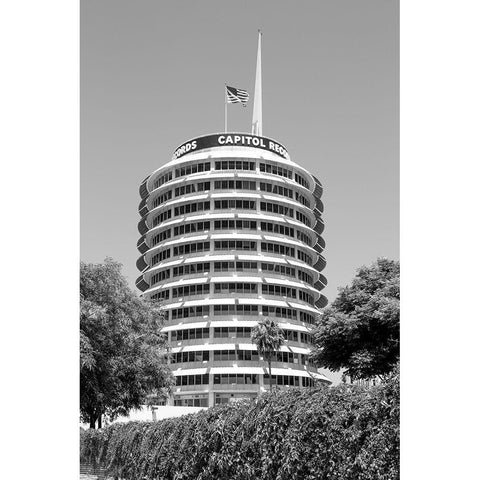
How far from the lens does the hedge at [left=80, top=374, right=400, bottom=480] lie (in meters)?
10.8

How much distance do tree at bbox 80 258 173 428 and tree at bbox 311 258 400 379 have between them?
1716cm

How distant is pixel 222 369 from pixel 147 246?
3492 cm

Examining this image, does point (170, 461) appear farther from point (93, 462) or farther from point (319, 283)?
point (319, 283)

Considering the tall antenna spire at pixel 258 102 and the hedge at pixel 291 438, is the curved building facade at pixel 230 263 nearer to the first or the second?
the tall antenna spire at pixel 258 102

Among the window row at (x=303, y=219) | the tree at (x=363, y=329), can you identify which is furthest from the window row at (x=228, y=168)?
the tree at (x=363, y=329)

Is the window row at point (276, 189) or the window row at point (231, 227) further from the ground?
the window row at point (276, 189)

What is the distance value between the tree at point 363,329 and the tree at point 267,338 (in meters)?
36.9

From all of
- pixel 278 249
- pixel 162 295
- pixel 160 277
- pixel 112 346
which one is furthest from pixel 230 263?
pixel 112 346

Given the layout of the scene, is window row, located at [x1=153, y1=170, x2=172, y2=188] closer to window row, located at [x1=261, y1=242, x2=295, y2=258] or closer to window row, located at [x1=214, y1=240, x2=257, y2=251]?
window row, located at [x1=214, y1=240, x2=257, y2=251]

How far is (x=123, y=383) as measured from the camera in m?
43.4

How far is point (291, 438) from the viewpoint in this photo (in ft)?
43.8

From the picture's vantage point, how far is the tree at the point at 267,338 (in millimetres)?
97312
